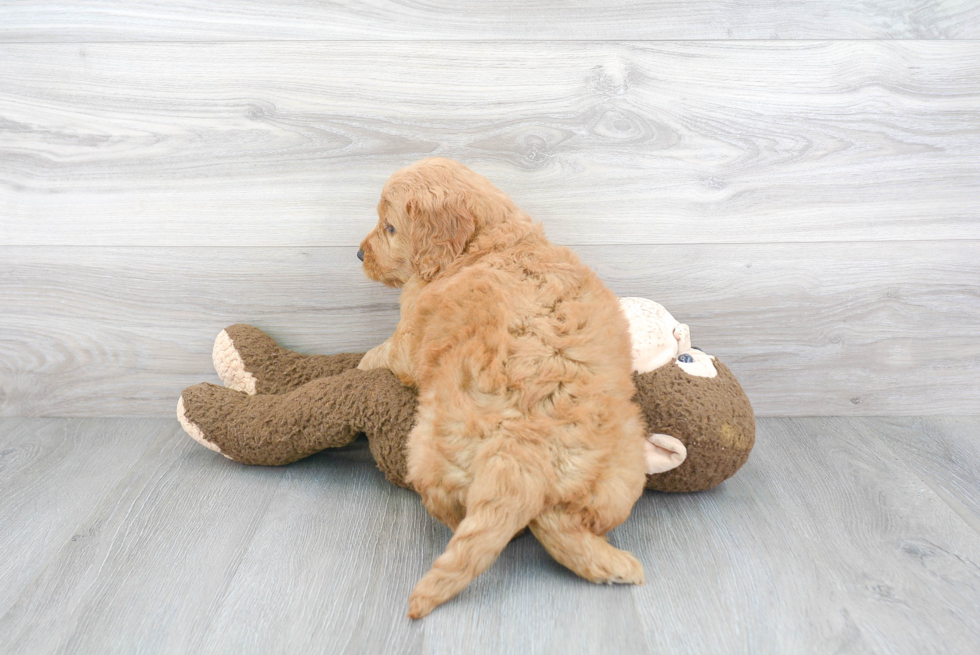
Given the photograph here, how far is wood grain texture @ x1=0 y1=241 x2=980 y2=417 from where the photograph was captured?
5.22ft

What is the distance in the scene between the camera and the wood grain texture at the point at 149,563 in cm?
98

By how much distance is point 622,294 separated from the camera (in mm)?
1598

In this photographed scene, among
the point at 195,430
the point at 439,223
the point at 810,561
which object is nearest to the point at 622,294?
the point at 439,223

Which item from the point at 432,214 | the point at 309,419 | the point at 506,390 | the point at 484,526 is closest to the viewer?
the point at 484,526

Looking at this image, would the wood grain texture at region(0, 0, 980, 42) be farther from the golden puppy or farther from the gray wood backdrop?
the golden puppy

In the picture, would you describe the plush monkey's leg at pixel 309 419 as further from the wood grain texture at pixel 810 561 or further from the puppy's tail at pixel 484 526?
the wood grain texture at pixel 810 561

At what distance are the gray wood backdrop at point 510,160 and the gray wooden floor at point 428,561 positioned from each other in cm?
31

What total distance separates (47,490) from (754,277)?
5.27 ft

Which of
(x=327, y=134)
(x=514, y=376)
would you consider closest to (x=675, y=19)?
(x=327, y=134)

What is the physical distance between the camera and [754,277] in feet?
5.24

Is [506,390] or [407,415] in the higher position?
[506,390]

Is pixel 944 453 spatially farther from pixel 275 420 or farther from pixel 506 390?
pixel 275 420

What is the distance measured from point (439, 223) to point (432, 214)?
0.02m

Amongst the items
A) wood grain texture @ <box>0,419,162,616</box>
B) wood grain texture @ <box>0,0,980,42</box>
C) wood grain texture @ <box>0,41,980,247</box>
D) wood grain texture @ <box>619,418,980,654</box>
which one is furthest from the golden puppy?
wood grain texture @ <box>0,419,162,616</box>
